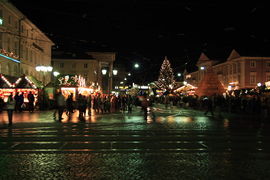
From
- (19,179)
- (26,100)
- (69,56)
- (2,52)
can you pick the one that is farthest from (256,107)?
(69,56)

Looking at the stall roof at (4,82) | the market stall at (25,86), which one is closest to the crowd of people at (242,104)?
the market stall at (25,86)

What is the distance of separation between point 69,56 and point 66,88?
151 feet

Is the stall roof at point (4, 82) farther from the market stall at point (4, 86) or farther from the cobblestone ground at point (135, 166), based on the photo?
the cobblestone ground at point (135, 166)

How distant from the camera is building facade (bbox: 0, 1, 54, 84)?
34188mm

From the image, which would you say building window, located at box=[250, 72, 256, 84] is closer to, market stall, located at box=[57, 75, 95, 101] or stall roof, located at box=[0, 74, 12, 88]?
market stall, located at box=[57, 75, 95, 101]

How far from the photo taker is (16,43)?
128 feet

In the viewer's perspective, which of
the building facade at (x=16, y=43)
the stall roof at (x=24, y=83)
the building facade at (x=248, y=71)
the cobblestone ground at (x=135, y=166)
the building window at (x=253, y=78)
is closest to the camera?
the cobblestone ground at (x=135, y=166)

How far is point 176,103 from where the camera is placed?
57375 mm

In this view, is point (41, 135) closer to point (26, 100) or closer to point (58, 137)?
point (58, 137)

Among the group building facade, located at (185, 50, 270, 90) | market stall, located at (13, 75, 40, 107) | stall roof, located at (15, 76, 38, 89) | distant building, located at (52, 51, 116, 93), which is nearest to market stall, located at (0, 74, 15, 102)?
market stall, located at (13, 75, 40, 107)

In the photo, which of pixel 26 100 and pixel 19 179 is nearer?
pixel 19 179

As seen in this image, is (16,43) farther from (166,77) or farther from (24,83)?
(166,77)

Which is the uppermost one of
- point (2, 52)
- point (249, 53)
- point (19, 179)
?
point (249, 53)

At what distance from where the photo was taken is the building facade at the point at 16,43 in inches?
1346
